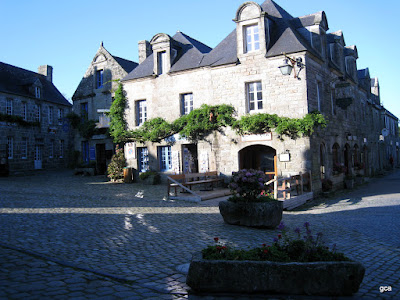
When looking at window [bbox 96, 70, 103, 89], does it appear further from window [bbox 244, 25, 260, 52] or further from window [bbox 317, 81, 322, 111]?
window [bbox 317, 81, 322, 111]

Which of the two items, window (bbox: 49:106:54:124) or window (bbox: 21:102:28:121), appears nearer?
window (bbox: 21:102:28:121)

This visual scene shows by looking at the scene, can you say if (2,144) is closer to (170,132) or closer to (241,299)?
(170,132)

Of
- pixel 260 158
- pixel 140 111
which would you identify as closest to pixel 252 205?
pixel 260 158

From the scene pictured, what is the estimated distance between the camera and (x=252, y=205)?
7602mm

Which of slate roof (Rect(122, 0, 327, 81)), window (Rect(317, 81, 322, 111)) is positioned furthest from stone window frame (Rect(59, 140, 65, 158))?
window (Rect(317, 81, 322, 111))

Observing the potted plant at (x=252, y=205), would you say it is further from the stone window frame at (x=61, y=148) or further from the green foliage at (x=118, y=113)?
the stone window frame at (x=61, y=148)

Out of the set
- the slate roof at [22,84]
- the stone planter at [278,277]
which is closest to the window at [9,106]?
the slate roof at [22,84]

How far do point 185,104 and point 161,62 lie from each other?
9.61 ft

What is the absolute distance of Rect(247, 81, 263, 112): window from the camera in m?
15.7

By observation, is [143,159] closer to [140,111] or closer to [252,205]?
[140,111]

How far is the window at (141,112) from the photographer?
19709mm

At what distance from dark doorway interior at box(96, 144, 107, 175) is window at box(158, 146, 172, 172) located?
23.4 feet

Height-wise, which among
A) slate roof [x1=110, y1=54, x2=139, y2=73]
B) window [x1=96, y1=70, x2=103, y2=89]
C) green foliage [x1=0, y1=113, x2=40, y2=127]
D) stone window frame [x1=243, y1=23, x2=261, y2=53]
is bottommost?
green foliage [x1=0, y1=113, x2=40, y2=127]

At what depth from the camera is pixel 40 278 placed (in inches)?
161
